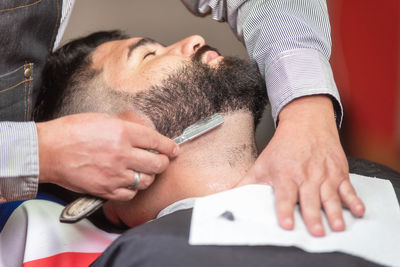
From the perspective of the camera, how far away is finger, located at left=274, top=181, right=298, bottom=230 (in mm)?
869

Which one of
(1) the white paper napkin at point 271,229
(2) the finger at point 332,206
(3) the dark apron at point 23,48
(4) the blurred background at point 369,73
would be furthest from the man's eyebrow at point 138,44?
(4) the blurred background at point 369,73

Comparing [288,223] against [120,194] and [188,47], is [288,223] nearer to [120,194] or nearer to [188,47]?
[120,194]

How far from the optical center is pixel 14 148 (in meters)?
0.97

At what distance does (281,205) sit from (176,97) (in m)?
0.43

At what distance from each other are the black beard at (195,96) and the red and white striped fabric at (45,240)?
0.36 m

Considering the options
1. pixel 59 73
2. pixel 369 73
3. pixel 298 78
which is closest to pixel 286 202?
pixel 298 78

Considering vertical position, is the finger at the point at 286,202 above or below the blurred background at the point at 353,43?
above

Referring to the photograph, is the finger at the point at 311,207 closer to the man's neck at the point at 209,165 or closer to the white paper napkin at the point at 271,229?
the white paper napkin at the point at 271,229

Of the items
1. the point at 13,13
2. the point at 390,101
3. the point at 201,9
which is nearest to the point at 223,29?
the point at 201,9

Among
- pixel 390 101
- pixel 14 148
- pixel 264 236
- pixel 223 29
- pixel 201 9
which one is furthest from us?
pixel 223 29

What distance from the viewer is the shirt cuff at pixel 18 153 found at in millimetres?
971

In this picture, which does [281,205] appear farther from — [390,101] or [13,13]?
[390,101]

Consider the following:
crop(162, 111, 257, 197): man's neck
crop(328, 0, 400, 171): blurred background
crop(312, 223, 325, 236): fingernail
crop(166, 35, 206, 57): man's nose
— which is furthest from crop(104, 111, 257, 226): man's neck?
crop(328, 0, 400, 171): blurred background

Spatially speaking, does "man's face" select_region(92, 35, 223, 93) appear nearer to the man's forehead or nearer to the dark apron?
the man's forehead
